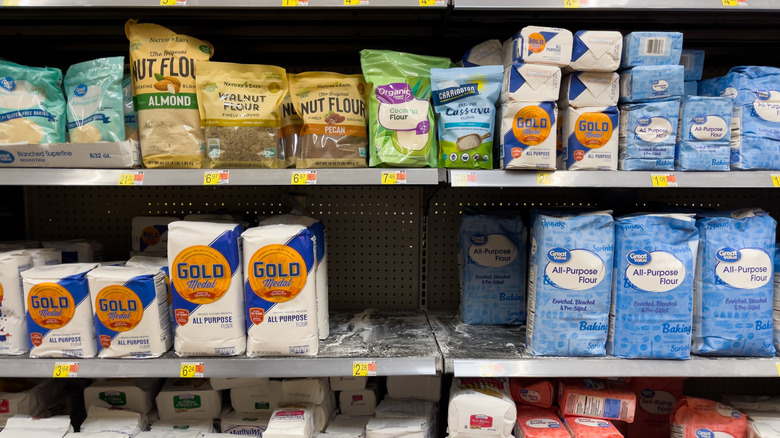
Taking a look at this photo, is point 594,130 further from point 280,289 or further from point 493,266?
point 280,289

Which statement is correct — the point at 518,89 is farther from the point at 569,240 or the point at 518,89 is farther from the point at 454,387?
the point at 454,387

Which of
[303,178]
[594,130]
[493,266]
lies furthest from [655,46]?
[303,178]

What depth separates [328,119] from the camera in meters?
1.33

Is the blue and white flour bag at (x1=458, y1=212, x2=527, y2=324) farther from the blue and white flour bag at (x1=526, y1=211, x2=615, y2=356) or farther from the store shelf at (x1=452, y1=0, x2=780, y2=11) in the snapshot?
the store shelf at (x1=452, y1=0, x2=780, y2=11)

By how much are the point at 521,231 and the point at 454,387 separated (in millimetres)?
588

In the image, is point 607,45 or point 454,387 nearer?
point 607,45

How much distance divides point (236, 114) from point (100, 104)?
1.37 feet

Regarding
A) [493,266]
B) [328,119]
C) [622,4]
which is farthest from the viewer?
[493,266]

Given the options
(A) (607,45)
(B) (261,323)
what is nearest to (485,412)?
(B) (261,323)

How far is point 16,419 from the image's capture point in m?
1.36

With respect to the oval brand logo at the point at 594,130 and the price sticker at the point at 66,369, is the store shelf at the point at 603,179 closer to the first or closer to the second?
the oval brand logo at the point at 594,130

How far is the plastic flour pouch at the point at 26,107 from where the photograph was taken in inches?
50.7

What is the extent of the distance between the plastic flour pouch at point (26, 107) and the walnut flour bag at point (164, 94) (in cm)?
28

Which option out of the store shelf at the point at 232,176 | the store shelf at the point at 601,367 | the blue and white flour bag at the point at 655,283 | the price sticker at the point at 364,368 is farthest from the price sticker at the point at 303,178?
the blue and white flour bag at the point at 655,283
